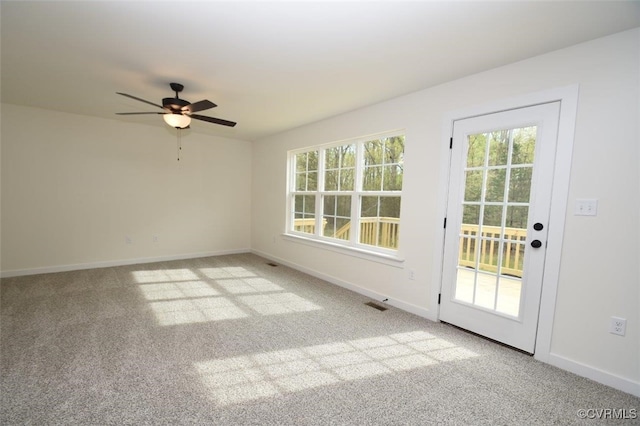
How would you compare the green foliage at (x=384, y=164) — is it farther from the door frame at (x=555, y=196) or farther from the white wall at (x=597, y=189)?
A: the door frame at (x=555, y=196)

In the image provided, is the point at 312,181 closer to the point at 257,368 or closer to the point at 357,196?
the point at 357,196

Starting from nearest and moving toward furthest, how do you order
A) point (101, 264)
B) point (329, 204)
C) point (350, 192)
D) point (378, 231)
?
point (378, 231) < point (350, 192) < point (329, 204) < point (101, 264)

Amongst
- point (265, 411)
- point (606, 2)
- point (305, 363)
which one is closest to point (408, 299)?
point (305, 363)

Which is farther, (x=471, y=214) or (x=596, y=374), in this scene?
(x=471, y=214)

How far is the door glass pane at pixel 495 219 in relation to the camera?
7.82ft

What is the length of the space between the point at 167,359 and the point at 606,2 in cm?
365

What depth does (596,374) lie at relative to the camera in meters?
2.00

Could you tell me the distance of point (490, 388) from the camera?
74.7 inches

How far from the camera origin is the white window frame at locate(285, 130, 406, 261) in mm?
3531

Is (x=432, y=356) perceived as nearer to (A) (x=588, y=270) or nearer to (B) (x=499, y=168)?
(A) (x=588, y=270)

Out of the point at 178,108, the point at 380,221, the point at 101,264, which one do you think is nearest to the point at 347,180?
the point at 380,221

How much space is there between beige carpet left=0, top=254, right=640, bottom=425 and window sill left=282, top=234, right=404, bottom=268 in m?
0.56

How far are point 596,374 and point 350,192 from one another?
2868 mm

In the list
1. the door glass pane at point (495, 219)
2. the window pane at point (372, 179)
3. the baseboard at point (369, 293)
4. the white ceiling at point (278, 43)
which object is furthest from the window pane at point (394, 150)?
the baseboard at point (369, 293)
